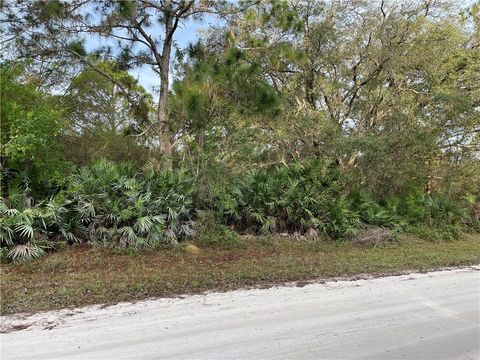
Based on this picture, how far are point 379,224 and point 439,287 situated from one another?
5.92 metres

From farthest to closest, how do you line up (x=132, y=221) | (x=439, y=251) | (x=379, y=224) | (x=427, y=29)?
1. (x=427, y=29)
2. (x=379, y=224)
3. (x=439, y=251)
4. (x=132, y=221)

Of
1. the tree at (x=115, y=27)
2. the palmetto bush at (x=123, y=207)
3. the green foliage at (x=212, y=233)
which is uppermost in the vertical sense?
the tree at (x=115, y=27)

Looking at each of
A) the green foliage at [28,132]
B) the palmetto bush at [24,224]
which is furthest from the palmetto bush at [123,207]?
the green foliage at [28,132]

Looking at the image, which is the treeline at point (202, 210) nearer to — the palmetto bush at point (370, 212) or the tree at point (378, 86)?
the palmetto bush at point (370, 212)

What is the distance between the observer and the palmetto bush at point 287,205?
34.8 ft

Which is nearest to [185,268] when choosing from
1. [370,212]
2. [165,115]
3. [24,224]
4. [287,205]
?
[24,224]

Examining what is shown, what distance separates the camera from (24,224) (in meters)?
7.47

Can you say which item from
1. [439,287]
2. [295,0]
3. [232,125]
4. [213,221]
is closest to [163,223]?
[213,221]

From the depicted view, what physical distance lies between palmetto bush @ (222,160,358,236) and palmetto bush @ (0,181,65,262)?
3.92m

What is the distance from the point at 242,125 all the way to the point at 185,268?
4623mm

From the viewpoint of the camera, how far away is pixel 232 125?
1005 centimetres

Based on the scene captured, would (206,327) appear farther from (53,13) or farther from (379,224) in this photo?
(379,224)

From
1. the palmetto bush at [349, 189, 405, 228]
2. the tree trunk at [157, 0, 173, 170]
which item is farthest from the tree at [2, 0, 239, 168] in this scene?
the palmetto bush at [349, 189, 405, 228]

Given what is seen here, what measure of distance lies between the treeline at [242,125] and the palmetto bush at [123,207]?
3cm
